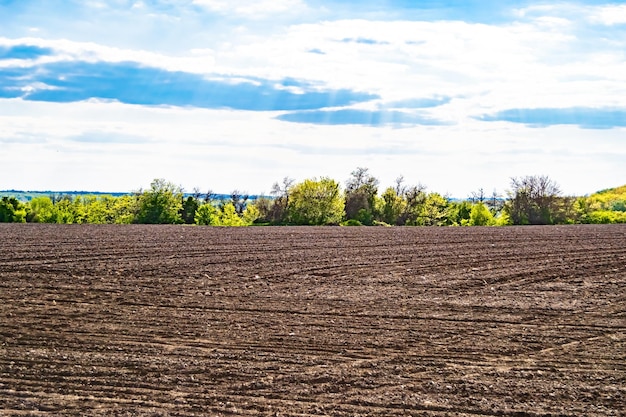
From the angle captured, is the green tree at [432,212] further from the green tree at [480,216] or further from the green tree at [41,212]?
the green tree at [41,212]

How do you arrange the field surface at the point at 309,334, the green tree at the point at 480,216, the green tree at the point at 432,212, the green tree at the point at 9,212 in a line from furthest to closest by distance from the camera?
the green tree at the point at 432,212 → the green tree at the point at 480,216 → the green tree at the point at 9,212 → the field surface at the point at 309,334

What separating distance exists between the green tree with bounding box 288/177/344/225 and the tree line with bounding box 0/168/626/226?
0.09 meters

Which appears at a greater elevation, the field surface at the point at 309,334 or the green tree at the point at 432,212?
the green tree at the point at 432,212

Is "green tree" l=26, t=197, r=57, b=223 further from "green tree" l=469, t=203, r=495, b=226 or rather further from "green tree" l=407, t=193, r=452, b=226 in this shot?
"green tree" l=469, t=203, r=495, b=226

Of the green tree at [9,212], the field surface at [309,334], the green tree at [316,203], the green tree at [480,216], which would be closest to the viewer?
the field surface at [309,334]

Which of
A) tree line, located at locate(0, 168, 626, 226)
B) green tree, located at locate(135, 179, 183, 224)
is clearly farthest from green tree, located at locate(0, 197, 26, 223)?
green tree, located at locate(135, 179, 183, 224)

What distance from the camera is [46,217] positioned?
65.0 metres

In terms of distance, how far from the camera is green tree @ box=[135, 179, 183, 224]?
6550 centimetres

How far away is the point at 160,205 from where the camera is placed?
65.9 m

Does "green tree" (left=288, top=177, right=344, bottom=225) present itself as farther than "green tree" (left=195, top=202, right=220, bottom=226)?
No

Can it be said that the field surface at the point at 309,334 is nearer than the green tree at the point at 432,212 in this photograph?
Yes

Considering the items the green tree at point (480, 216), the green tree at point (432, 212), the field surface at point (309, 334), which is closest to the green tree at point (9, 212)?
the field surface at point (309, 334)

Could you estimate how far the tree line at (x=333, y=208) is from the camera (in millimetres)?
60406

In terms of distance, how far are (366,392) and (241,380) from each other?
5.75 ft
